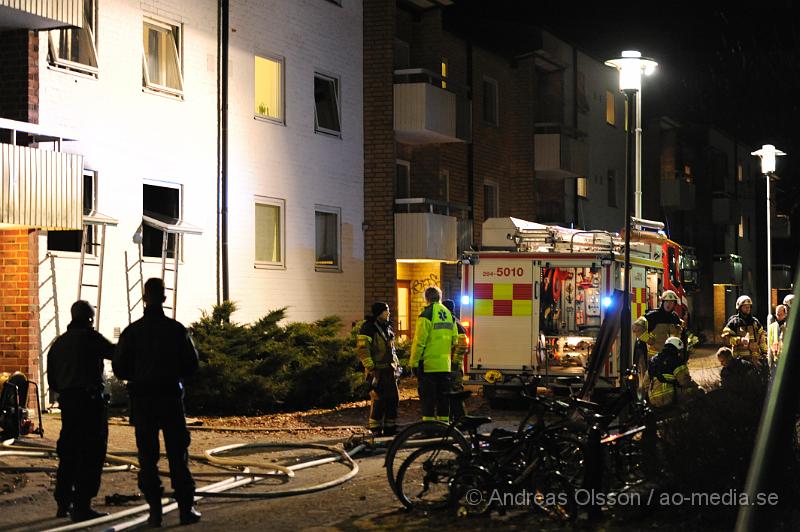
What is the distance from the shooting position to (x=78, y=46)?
63.8 ft

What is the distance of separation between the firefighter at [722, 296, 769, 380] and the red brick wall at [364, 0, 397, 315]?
406 inches

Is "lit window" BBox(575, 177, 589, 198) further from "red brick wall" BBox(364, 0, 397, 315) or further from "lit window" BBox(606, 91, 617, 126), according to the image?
"red brick wall" BBox(364, 0, 397, 315)

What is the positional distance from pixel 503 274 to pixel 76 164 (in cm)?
646

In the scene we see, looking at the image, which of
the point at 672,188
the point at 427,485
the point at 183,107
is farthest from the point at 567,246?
the point at 672,188

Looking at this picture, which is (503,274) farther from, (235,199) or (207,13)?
(207,13)

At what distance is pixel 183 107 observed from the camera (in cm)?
2181

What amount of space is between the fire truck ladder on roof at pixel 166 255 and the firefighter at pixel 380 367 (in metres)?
5.88

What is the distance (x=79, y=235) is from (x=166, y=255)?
210 centimetres

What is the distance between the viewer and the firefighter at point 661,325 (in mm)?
16578

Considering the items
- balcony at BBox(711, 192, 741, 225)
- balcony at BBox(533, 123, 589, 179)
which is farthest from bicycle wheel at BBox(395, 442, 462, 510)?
balcony at BBox(711, 192, 741, 225)

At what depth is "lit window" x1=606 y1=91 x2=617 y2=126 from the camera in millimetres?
44656

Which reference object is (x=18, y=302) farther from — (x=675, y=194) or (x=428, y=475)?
(x=675, y=194)

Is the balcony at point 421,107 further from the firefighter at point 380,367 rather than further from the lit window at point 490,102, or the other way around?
the firefighter at point 380,367

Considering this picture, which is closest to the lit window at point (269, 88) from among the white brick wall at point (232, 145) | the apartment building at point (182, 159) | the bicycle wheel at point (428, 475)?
the apartment building at point (182, 159)
